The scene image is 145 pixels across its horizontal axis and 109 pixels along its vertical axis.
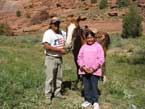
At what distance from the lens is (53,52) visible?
28.4 feet

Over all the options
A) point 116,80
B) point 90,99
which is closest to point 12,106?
point 90,99

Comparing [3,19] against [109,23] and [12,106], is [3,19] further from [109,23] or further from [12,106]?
[12,106]

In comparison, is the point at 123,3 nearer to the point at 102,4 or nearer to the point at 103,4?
the point at 103,4

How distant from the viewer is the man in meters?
8.58

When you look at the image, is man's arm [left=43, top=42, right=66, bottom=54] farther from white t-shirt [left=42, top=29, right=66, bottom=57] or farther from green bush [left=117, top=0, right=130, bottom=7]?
green bush [left=117, top=0, right=130, bottom=7]

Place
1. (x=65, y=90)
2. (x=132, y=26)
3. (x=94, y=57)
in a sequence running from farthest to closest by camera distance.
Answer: (x=132, y=26) < (x=65, y=90) < (x=94, y=57)

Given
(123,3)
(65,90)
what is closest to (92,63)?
(65,90)

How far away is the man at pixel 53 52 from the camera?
858cm

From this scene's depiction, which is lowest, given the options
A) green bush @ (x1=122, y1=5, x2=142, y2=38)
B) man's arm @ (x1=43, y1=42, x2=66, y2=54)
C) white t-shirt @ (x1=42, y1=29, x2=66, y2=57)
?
green bush @ (x1=122, y1=5, x2=142, y2=38)

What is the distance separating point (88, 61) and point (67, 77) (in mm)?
3276

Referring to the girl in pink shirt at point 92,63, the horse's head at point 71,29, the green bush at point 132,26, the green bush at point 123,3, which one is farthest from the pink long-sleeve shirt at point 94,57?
the green bush at point 123,3

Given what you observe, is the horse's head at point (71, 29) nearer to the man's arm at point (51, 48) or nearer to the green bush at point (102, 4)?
the man's arm at point (51, 48)

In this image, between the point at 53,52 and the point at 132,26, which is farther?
the point at 132,26

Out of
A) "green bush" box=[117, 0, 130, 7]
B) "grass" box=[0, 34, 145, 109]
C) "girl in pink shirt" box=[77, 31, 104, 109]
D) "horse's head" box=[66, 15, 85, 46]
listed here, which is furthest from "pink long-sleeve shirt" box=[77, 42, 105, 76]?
"green bush" box=[117, 0, 130, 7]
